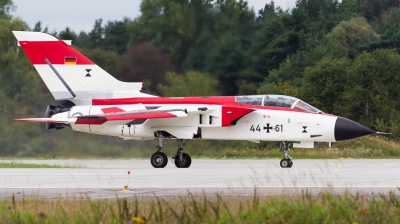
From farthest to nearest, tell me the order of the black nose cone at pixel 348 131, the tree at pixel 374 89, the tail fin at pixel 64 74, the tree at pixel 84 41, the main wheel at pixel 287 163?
the tree at pixel 84 41 < the tree at pixel 374 89 < the tail fin at pixel 64 74 < the black nose cone at pixel 348 131 < the main wheel at pixel 287 163

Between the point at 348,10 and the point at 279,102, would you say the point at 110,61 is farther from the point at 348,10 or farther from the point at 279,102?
the point at 348,10

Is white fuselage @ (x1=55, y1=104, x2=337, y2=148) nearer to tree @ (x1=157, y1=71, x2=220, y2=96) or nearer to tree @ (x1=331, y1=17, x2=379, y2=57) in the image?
tree @ (x1=157, y1=71, x2=220, y2=96)

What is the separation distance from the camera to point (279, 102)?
1780cm

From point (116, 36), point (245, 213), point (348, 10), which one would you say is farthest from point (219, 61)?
point (348, 10)

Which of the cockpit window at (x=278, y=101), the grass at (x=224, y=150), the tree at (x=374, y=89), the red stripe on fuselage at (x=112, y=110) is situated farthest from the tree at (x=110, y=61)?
the tree at (x=374, y=89)

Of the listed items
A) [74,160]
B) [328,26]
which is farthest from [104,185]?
[328,26]

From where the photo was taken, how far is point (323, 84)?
29.9 metres

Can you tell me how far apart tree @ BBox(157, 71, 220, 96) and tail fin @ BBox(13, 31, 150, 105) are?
4.92m

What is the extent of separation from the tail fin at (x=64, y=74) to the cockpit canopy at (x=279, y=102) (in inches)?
116

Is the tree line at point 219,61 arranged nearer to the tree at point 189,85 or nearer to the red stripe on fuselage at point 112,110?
the tree at point 189,85

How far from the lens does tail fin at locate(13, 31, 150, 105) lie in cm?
1889

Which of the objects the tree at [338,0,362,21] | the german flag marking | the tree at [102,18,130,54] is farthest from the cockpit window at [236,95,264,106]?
the tree at [338,0,362,21]

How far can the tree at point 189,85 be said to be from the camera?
77.8 feet

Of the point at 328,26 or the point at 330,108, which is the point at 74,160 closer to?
the point at 330,108
